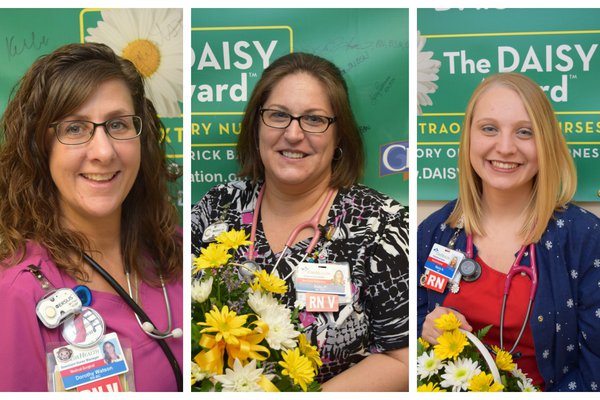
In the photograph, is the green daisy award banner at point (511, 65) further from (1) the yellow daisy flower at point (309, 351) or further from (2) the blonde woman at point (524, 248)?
(1) the yellow daisy flower at point (309, 351)

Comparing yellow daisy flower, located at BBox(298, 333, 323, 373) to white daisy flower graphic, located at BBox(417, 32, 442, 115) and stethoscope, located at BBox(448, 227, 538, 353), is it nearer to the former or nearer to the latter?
stethoscope, located at BBox(448, 227, 538, 353)

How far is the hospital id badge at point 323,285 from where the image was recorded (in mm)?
1985

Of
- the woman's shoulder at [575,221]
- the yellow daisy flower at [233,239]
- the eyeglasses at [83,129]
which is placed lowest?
the yellow daisy flower at [233,239]

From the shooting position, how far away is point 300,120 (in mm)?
1997

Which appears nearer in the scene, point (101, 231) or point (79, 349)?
point (79, 349)

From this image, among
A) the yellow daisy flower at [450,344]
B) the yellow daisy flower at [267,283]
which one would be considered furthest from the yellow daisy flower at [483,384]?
the yellow daisy flower at [267,283]

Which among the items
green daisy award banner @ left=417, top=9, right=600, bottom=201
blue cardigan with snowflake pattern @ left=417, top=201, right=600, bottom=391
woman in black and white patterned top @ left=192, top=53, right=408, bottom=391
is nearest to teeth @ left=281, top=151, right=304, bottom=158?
woman in black and white patterned top @ left=192, top=53, right=408, bottom=391

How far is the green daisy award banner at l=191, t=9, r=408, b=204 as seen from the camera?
79.8 inches

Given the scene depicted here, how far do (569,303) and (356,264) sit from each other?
72cm

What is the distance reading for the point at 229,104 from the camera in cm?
208

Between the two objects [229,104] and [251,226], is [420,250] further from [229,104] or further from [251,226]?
[229,104]

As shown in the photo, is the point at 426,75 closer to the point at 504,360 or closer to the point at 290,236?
the point at 290,236

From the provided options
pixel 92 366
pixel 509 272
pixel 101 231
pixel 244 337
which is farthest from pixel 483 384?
pixel 101 231

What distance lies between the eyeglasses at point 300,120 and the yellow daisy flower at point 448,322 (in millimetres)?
760
